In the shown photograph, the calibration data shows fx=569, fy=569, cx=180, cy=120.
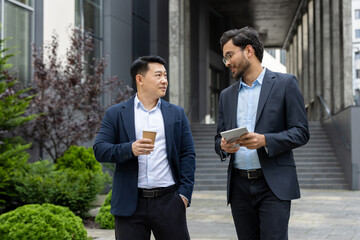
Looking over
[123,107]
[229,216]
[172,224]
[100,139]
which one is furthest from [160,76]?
[229,216]

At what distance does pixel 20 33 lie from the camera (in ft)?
45.7

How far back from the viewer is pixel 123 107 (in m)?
4.09

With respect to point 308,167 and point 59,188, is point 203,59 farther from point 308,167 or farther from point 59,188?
point 59,188

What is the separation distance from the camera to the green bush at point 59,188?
10125mm

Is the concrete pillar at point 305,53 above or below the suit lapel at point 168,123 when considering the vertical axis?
above

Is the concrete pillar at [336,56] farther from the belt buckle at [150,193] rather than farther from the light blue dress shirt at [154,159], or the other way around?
the belt buckle at [150,193]

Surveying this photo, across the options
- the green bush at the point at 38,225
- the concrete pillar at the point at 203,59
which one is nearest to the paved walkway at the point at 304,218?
the green bush at the point at 38,225

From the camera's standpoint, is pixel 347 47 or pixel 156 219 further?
pixel 347 47

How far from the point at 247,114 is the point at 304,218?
7315 mm

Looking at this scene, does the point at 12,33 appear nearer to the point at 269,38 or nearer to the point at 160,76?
the point at 160,76

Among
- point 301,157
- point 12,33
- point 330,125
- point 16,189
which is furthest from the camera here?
point 330,125

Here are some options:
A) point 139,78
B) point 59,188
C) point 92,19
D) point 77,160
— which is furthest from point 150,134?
point 92,19

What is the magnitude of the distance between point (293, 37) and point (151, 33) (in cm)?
2470

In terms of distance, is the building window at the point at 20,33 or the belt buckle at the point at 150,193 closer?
the belt buckle at the point at 150,193
